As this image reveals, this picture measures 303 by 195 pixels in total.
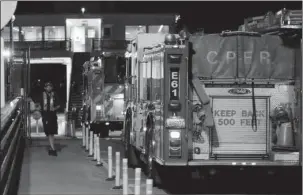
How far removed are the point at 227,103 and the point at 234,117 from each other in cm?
28

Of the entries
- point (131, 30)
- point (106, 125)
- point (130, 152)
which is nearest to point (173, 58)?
point (130, 152)

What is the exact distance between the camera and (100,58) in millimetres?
27438

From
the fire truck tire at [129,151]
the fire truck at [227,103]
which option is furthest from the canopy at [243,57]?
the fire truck tire at [129,151]

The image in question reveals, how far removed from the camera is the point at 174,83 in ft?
42.1

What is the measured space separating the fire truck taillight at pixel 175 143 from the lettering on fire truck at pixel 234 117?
85 centimetres

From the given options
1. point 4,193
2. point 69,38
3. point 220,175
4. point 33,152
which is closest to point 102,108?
point 33,152

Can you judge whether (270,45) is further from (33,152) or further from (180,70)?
(33,152)

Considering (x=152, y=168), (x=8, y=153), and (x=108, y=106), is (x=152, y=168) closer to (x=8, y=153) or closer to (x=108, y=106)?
(x=8, y=153)

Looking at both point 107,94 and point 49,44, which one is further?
point 49,44

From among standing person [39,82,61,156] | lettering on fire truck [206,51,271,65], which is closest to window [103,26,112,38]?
standing person [39,82,61,156]

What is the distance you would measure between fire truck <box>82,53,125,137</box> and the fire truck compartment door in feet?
44.6

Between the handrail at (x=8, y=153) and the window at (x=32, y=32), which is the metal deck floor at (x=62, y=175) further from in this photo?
the window at (x=32, y=32)

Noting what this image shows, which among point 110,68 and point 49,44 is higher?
point 49,44

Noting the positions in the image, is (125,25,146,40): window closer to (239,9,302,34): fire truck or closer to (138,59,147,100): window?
(138,59,147,100): window
